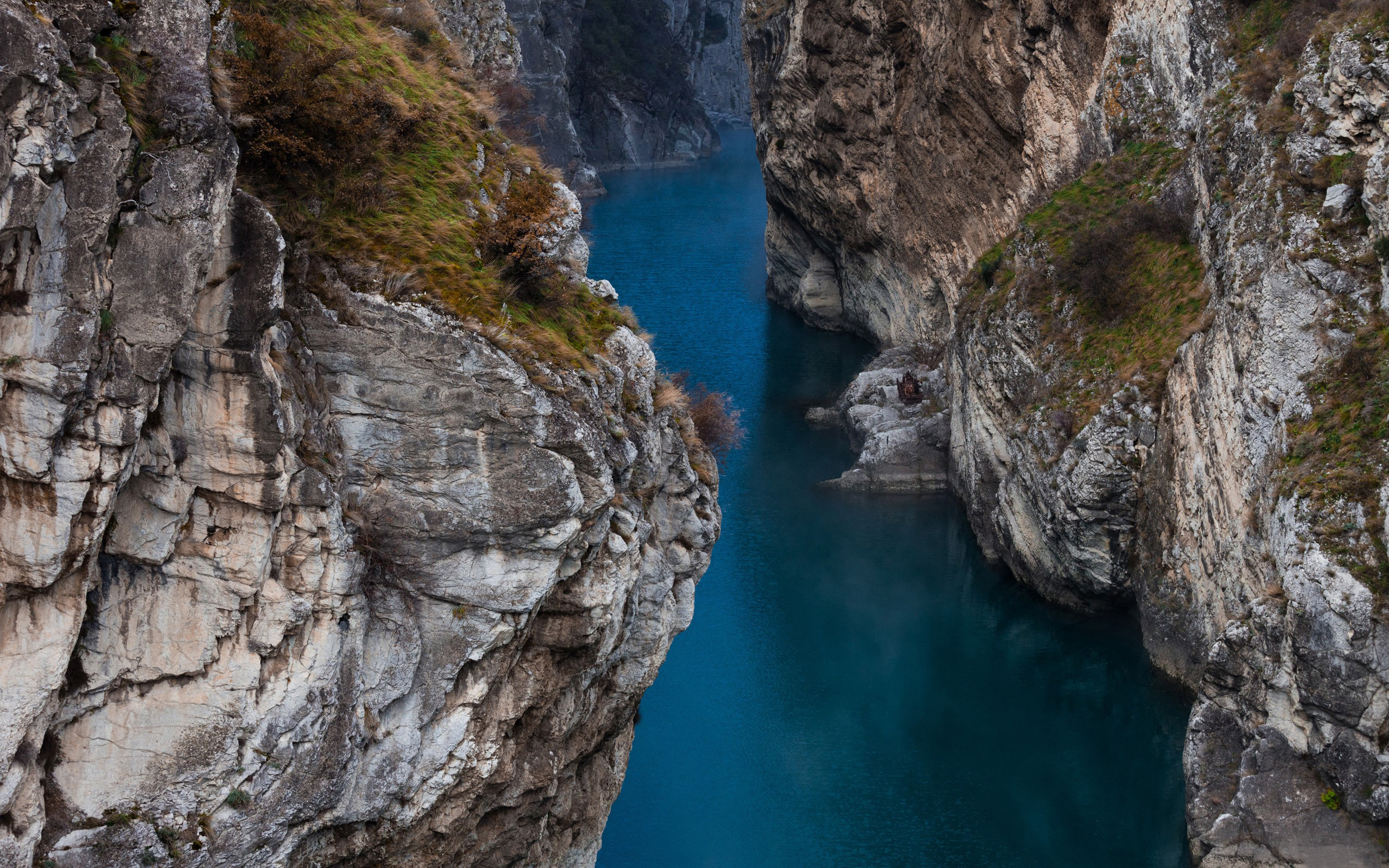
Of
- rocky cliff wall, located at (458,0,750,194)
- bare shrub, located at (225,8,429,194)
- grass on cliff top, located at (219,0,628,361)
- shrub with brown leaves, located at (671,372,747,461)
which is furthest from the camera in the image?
rocky cliff wall, located at (458,0,750,194)

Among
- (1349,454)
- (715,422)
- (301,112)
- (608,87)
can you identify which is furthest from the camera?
(608,87)

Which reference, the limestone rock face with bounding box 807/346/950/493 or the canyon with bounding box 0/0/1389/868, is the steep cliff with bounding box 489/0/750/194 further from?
the canyon with bounding box 0/0/1389/868

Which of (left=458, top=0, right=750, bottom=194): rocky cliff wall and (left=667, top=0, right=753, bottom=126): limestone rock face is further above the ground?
(left=667, top=0, right=753, bottom=126): limestone rock face

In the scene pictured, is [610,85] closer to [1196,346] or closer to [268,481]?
[1196,346]

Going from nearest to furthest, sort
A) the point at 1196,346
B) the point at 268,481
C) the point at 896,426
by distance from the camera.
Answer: the point at 268,481
the point at 1196,346
the point at 896,426

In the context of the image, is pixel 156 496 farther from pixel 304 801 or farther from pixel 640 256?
pixel 640 256

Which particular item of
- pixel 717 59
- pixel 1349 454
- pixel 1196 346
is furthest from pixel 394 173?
pixel 717 59

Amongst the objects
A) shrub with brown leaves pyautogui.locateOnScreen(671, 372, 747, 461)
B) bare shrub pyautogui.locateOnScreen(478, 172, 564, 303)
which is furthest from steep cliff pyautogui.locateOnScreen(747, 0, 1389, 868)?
bare shrub pyautogui.locateOnScreen(478, 172, 564, 303)

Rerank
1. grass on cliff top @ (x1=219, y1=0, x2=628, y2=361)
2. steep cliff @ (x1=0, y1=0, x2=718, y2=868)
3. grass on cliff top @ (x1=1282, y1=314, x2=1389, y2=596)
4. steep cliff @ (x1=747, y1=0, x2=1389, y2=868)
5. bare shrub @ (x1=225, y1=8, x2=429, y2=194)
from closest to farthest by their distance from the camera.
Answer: steep cliff @ (x1=0, y1=0, x2=718, y2=868), bare shrub @ (x1=225, y1=8, x2=429, y2=194), grass on cliff top @ (x1=219, y1=0, x2=628, y2=361), grass on cliff top @ (x1=1282, y1=314, x2=1389, y2=596), steep cliff @ (x1=747, y1=0, x2=1389, y2=868)
